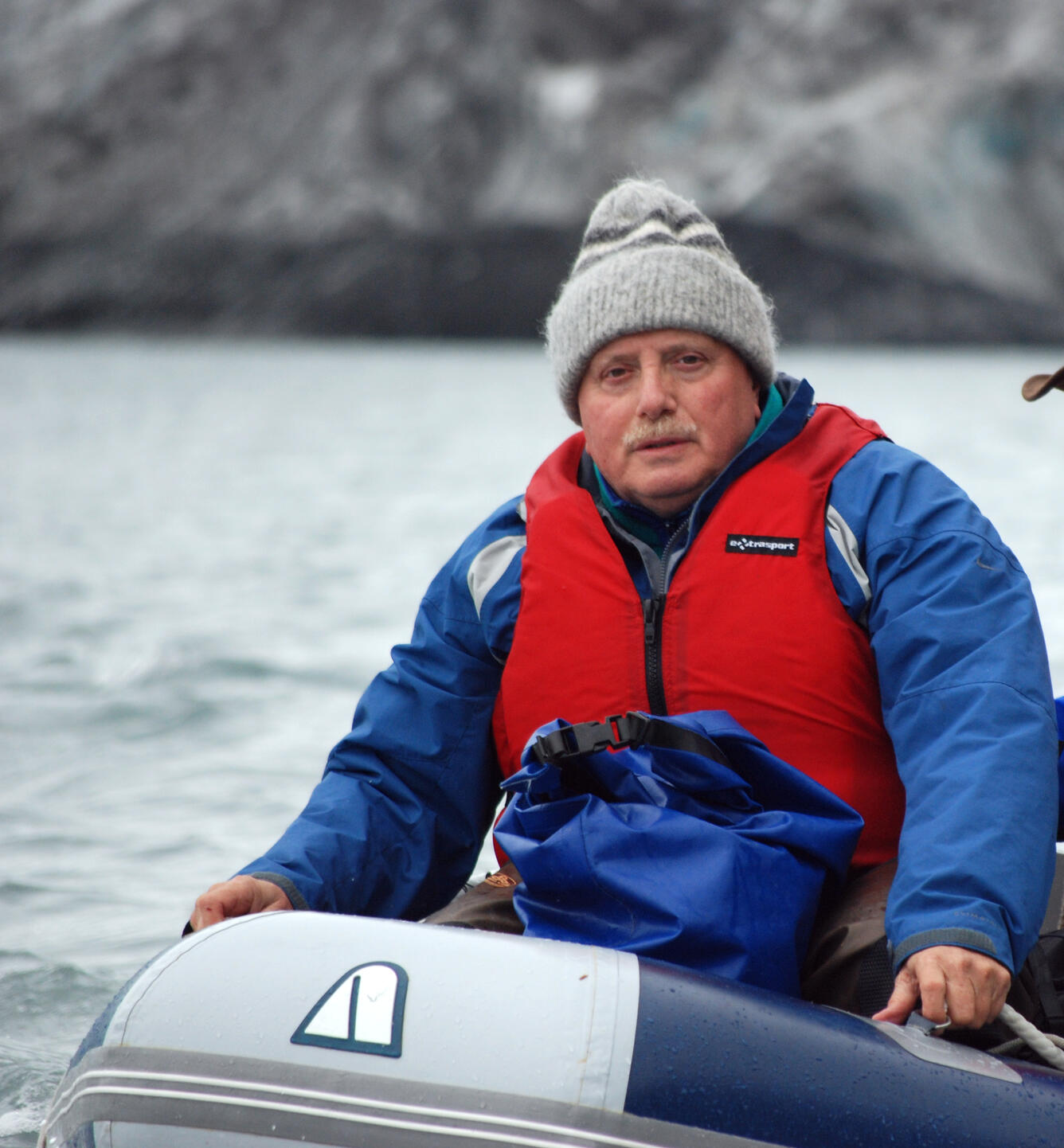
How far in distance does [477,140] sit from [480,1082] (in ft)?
93.1

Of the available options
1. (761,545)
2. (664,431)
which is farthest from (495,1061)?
(664,431)

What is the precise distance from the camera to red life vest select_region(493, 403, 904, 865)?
1.55 m

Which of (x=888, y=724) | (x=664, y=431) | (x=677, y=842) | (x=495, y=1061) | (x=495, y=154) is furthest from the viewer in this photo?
(x=495, y=154)

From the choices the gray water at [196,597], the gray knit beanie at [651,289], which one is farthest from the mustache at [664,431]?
the gray water at [196,597]

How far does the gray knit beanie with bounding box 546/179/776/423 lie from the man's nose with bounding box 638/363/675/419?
0.05m

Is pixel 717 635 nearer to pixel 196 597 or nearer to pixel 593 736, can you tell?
pixel 593 736

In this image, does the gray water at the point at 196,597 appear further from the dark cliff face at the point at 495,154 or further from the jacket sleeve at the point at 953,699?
the dark cliff face at the point at 495,154

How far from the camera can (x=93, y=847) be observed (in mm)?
3176

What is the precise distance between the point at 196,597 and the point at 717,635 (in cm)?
502

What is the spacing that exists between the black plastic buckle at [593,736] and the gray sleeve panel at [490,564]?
307 millimetres

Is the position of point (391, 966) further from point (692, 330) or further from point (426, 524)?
point (426, 524)

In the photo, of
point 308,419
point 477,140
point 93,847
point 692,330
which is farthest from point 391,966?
point 477,140

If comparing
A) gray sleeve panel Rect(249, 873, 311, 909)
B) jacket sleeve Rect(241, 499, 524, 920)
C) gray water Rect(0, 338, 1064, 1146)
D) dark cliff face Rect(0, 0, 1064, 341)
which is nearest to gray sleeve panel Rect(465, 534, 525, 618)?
jacket sleeve Rect(241, 499, 524, 920)

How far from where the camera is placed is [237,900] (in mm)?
1508
